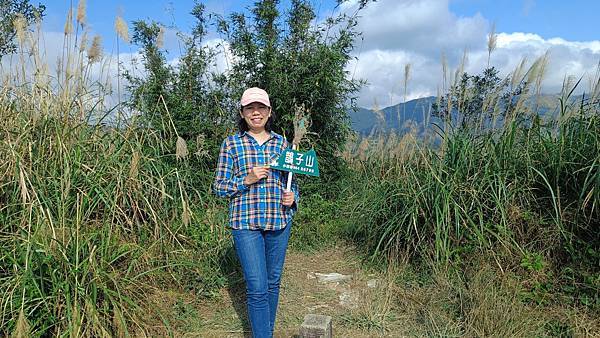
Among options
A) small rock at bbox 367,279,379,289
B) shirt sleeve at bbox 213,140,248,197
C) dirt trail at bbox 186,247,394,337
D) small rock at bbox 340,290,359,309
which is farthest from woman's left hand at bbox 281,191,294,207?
small rock at bbox 367,279,379,289

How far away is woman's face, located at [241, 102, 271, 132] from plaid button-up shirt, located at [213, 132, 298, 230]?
0.30ft

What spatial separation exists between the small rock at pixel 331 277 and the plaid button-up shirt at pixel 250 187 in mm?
1597

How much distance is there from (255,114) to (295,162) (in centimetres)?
40

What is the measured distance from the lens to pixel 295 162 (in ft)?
10.2

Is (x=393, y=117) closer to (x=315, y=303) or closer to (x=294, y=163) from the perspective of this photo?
(x=315, y=303)

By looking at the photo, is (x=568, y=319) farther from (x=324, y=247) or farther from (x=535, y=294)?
(x=324, y=247)

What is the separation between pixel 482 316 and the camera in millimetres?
3545

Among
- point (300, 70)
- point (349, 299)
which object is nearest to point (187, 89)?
point (300, 70)

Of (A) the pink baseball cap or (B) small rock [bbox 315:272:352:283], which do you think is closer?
(A) the pink baseball cap

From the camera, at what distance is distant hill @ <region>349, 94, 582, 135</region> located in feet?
15.4

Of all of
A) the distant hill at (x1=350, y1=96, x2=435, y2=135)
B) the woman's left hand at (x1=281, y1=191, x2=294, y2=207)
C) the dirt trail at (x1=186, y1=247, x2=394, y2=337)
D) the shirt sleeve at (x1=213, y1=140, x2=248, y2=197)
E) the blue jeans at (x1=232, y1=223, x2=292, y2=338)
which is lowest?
the dirt trail at (x1=186, y1=247, x2=394, y2=337)

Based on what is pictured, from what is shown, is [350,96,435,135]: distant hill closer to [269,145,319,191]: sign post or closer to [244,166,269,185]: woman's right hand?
[269,145,319,191]: sign post

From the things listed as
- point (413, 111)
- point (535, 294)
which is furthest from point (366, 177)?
point (535, 294)

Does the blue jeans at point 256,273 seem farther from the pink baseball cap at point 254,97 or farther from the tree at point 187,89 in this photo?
the tree at point 187,89
